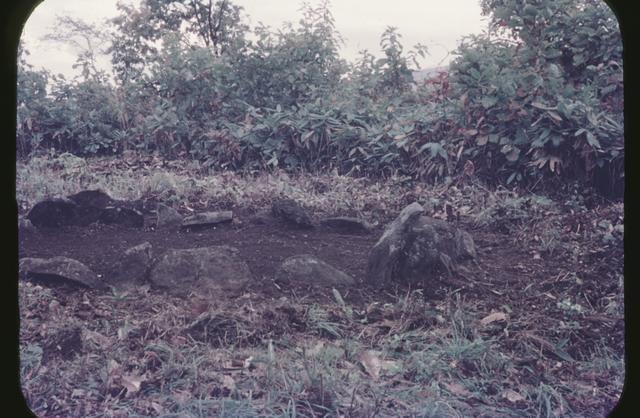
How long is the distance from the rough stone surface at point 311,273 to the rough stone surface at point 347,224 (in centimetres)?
29

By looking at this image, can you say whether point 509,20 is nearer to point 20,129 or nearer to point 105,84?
point 105,84

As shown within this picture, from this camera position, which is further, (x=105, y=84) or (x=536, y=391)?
(x=105, y=84)

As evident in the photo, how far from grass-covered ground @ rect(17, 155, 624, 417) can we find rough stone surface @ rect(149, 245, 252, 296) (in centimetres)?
7

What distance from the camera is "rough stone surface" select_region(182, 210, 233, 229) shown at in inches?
113

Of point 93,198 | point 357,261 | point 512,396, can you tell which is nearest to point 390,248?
point 357,261

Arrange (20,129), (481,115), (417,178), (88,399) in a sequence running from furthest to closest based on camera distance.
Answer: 1. (481,115)
2. (417,178)
3. (20,129)
4. (88,399)

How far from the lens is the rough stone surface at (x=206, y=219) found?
9.44ft

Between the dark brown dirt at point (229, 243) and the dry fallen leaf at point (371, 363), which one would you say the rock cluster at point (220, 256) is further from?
the dry fallen leaf at point (371, 363)

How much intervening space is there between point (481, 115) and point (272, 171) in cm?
125

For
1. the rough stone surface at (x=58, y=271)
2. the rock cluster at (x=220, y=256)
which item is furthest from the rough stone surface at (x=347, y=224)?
the rough stone surface at (x=58, y=271)

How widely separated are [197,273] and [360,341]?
0.77 m

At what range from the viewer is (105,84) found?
325cm

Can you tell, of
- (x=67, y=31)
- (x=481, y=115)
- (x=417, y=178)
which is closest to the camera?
(x=67, y=31)

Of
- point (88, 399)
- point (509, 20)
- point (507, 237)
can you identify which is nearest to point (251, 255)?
point (88, 399)
